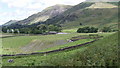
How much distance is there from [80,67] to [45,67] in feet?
23.5

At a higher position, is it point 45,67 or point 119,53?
point 119,53

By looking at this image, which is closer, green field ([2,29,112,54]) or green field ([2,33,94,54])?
green field ([2,29,112,54])

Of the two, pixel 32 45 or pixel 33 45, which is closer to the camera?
pixel 33 45

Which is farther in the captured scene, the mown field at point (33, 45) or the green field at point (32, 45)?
the green field at point (32, 45)

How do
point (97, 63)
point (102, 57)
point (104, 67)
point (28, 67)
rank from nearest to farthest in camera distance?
point (104, 67) → point (97, 63) → point (102, 57) → point (28, 67)

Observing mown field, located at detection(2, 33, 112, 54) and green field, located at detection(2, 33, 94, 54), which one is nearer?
mown field, located at detection(2, 33, 112, 54)

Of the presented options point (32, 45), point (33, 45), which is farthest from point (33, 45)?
point (32, 45)

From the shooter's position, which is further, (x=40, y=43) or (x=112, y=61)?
(x=40, y=43)

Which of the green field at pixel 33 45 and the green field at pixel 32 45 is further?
the green field at pixel 32 45

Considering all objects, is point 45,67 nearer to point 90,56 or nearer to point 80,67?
point 80,67

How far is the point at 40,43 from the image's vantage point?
95.0 meters

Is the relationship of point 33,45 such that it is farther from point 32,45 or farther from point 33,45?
point 32,45

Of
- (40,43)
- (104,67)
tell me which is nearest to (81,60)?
(104,67)

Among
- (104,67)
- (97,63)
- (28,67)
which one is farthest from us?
(28,67)
